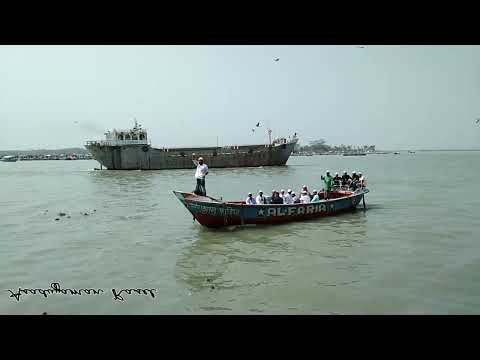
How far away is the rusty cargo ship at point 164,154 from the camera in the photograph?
210 feet

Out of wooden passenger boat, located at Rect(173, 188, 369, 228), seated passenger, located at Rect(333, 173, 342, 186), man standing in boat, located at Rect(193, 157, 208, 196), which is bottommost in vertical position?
wooden passenger boat, located at Rect(173, 188, 369, 228)

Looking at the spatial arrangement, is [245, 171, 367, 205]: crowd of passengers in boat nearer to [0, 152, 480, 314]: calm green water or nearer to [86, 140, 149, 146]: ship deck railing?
[0, 152, 480, 314]: calm green water

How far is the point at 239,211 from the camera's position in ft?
57.6

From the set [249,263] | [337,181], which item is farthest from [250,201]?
[337,181]

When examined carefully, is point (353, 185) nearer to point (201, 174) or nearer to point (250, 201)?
point (250, 201)

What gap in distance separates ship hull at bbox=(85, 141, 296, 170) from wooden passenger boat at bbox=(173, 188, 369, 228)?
1896 inches

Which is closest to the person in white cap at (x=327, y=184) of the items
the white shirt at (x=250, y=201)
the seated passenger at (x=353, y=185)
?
the seated passenger at (x=353, y=185)

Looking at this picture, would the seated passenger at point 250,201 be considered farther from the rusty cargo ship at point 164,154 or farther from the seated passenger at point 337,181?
the rusty cargo ship at point 164,154

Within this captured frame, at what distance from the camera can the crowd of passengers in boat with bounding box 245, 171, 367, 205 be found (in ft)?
61.1

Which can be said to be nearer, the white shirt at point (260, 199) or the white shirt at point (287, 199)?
the white shirt at point (260, 199)

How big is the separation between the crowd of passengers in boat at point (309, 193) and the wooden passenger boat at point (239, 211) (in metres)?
0.49

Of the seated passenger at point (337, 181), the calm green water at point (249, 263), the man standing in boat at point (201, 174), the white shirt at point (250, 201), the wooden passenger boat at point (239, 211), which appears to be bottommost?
the calm green water at point (249, 263)

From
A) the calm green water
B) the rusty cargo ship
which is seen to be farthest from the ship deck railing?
the calm green water
